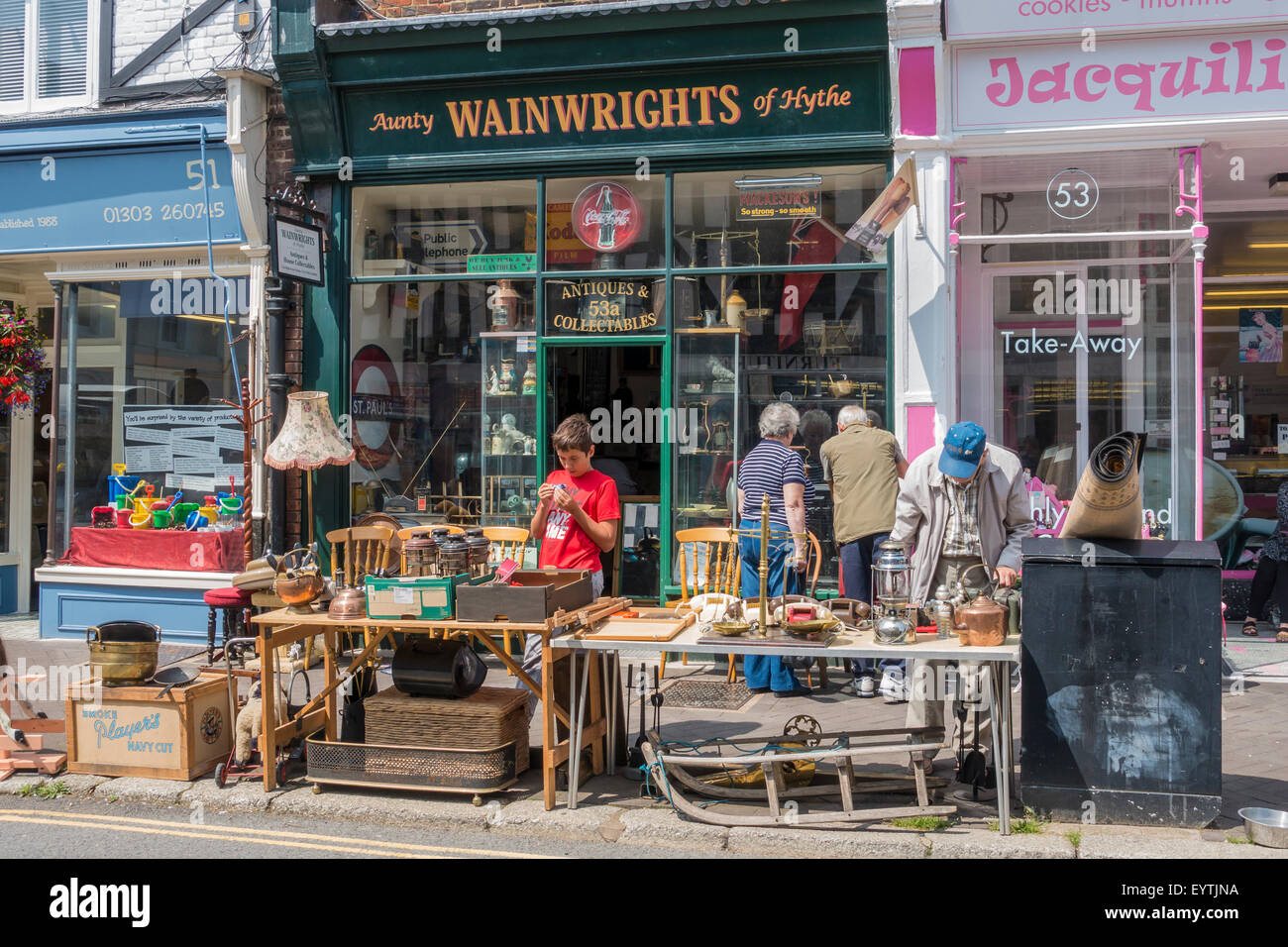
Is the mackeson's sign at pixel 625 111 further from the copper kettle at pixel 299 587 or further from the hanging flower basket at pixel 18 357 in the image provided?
the copper kettle at pixel 299 587

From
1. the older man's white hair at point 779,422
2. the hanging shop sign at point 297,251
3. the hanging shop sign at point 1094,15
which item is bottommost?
the older man's white hair at point 779,422

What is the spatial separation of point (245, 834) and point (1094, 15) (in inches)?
318

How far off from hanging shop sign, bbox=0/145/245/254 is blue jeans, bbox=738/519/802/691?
5597 mm

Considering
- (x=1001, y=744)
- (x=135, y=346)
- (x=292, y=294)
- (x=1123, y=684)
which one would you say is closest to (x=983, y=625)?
(x=1001, y=744)

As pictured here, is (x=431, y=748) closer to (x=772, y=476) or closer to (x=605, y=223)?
(x=772, y=476)

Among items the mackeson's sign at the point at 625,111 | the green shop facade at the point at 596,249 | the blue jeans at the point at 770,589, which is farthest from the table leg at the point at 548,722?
the mackeson's sign at the point at 625,111

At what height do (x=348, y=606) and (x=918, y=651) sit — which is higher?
(x=348, y=606)

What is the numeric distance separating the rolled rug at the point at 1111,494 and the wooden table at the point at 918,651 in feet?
2.15

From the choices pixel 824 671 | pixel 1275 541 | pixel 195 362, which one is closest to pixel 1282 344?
pixel 1275 541

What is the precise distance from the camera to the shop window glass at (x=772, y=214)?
912cm

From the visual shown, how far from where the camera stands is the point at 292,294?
9.91 meters

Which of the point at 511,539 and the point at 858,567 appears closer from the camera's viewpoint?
the point at 858,567

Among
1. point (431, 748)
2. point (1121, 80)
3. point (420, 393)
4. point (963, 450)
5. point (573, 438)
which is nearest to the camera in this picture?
point (431, 748)

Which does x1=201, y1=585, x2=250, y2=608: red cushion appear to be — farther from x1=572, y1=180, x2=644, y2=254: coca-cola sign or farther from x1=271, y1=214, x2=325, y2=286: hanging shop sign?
x1=572, y1=180, x2=644, y2=254: coca-cola sign
